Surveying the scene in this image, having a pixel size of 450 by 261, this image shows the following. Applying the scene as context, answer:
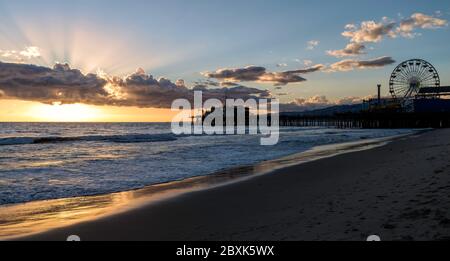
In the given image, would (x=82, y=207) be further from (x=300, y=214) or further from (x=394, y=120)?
(x=394, y=120)

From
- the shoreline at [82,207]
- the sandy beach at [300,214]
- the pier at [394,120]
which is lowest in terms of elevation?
the shoreline at [82,207]

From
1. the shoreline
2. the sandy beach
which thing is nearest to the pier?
the sandy beach

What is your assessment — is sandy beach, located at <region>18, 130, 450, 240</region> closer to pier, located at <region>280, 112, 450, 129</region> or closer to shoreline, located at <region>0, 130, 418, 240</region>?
shoreline, located at <region>0, 130, 418, 240</region>

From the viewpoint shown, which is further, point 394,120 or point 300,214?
point 394,120

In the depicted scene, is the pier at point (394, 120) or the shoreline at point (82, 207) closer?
the shoreline at point (82, 207)

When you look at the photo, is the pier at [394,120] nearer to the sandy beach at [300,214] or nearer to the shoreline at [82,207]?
the sandy beach at [300,214]

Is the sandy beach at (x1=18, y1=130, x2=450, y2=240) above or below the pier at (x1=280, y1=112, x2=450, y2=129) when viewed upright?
below

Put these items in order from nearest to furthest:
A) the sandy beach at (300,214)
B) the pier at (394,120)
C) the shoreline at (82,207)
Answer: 1. the sandy beach at (300,214)
2. the shoreline at (82,207)
3. the pier at (394,120)

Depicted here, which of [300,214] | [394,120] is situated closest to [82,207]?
[300,214]

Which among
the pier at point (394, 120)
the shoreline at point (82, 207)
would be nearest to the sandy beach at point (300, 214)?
the shoreline at point (82, 207)

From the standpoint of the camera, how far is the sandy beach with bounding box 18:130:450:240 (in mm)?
5438

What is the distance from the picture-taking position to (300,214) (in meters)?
7.04

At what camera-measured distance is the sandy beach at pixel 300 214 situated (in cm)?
544
